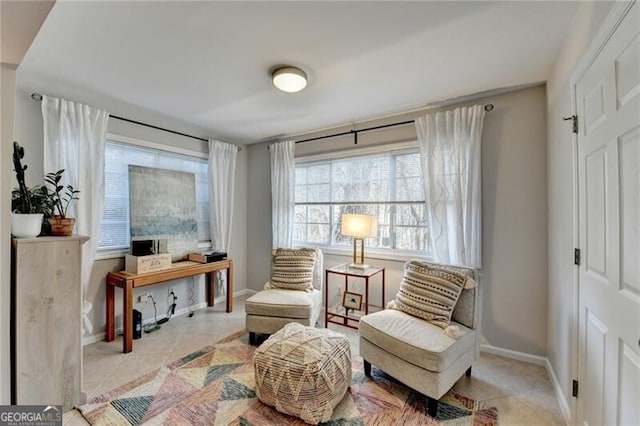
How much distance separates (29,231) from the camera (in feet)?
5.47

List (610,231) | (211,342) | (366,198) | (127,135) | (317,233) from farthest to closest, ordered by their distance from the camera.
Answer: (317,233) → (366,198) → (127,135) → (211,342) → (610,231)

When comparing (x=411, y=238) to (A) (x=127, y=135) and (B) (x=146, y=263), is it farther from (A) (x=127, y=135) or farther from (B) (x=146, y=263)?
(A) (x=127, y=135)

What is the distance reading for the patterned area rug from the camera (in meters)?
1.71

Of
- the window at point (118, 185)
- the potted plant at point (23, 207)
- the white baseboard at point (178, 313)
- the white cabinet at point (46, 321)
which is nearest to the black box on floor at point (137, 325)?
the white baseboard at point (178, 313)

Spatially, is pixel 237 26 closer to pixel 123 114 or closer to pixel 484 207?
pixel 123 114

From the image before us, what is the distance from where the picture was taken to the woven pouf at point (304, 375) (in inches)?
65.8

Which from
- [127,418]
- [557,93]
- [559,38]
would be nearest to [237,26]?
[559,38]

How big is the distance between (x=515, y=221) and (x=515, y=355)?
46.1 inches

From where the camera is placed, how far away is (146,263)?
2770mm

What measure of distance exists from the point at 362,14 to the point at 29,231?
231cm

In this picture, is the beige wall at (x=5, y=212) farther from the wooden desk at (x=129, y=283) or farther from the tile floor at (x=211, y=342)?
the wooden desk at (x=129, y=283)

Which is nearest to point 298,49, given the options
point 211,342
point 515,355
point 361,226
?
point 361,226

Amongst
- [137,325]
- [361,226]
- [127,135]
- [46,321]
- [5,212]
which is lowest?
[137,325]

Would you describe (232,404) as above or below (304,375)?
below
